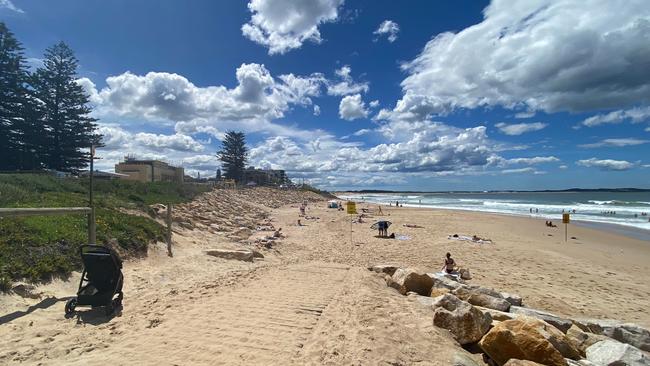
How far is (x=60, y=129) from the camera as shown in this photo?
3050 centimetres

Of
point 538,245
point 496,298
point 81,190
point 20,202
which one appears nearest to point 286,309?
point 496,298

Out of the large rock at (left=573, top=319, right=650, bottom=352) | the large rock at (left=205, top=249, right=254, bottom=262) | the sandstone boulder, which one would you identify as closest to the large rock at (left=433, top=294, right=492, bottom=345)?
the sandstone boulder

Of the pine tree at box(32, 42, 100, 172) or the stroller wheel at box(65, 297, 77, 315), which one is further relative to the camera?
the pine tree at box(32, 42, 100, 172)

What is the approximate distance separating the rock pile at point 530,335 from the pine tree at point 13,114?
3380 centimetres

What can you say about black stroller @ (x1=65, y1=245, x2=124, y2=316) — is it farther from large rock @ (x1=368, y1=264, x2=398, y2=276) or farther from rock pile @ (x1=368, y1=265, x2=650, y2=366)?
large rock @ (x1=368, y1=264, x2=398, y2=276)

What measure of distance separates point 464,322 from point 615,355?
1.90 metres

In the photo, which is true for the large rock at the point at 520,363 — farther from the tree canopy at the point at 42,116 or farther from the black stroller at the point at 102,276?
the tree canopy at the point at 42,116

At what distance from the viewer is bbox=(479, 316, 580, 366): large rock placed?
4.48 metres

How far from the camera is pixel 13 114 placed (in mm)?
28625

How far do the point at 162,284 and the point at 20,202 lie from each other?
6.34 metres

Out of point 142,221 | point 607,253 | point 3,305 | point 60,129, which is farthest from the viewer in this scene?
point 60,129

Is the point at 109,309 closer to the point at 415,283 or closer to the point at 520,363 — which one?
the point at 415,283

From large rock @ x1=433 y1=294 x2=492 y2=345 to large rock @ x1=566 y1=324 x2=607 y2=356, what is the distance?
1.34 m

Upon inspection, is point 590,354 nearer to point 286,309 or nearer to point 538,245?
point 286,309
